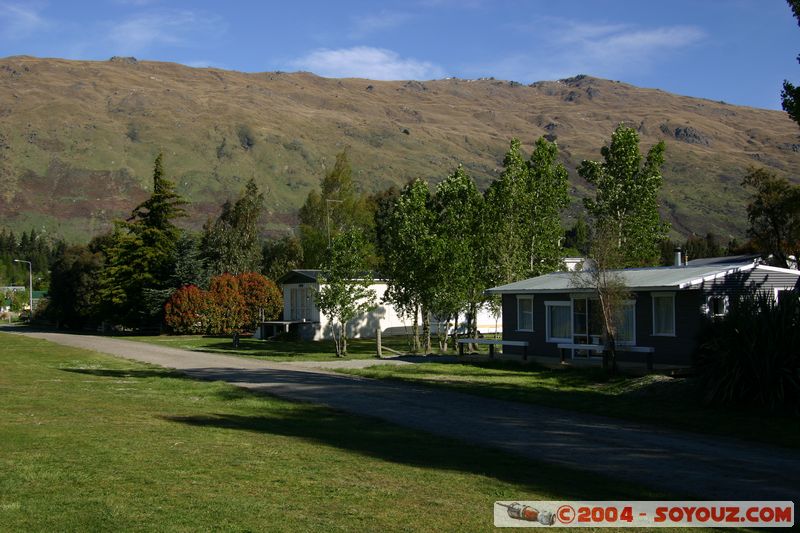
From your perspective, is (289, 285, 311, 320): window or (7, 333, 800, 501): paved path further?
(289, 285, 311, 320): window

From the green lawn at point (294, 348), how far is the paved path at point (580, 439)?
12.6 m

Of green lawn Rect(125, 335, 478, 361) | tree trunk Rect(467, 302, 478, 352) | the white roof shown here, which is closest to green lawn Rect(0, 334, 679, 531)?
the white roof

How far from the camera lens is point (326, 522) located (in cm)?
746

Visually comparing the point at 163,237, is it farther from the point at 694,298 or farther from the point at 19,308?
the point at 19,308

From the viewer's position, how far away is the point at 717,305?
2538 centimetres

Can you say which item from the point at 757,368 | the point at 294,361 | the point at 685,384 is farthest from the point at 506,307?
the point at 757,368

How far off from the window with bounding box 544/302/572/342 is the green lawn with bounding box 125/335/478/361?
862cm

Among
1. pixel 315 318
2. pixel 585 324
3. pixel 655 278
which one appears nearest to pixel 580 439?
pixel 655 278

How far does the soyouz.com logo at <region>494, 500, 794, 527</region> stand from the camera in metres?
7.89

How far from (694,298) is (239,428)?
1639 centimetres

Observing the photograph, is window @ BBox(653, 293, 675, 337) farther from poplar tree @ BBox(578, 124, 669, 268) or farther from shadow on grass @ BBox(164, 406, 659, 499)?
poplar tree @ BBox(578, 124, 669, 268)

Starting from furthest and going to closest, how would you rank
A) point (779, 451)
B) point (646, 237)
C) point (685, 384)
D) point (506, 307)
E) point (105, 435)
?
point (646, 237) → point (506, 307) → point (685, 384) → point (779, 451) → point (105, 435)

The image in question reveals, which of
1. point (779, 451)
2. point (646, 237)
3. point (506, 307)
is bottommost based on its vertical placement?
point (779, 451)

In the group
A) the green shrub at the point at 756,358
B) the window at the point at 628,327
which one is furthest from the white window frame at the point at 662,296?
the green shrub at the point at 756,358
